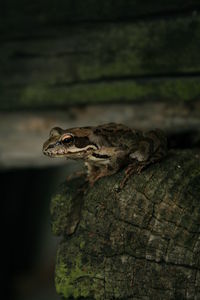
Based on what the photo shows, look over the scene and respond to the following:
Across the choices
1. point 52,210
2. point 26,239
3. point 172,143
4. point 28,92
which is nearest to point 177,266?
point 52,210

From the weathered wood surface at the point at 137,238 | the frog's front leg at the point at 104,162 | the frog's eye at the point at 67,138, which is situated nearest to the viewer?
the weathered wood surface at the point at 137,238

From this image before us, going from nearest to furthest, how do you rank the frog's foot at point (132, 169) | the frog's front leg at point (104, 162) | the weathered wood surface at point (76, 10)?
the frog's foot at point (132, 169), the frog's front leg at point (104, 162), the weathered wood surface at point (76, 10)

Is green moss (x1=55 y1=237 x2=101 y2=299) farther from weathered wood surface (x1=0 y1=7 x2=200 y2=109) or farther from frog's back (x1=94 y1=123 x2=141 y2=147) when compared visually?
weathered wood surface (x1=0 y1=7 x2=200 y2=109)

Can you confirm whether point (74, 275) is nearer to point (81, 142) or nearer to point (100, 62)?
point (81, 142)

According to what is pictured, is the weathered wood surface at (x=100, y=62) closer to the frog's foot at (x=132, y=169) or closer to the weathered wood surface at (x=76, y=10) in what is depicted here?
the weathered wood surface at (x=76, y=10)

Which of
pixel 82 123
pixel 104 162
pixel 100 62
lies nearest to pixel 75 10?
pixel 100 62

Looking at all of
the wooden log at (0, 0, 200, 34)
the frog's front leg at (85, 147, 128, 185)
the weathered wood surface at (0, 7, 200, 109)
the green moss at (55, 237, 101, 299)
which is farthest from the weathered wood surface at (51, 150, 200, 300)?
the wooden log at (0, 0, 200, 34)

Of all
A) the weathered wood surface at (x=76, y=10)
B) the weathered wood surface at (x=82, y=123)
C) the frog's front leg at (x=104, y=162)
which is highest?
the weathered wood surface at (x=76, y=10)

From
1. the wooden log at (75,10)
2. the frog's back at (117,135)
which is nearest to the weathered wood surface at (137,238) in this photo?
the frog's back at (117,135)

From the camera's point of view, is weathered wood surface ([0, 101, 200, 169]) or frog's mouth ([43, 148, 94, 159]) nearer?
frog's mouth ([43, 148, 94, 159])
